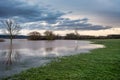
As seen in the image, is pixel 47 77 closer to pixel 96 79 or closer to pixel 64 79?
pixel 64 79

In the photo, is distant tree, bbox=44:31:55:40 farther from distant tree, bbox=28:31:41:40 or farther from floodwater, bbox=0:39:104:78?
floodwater, bbox=0:39:104:78

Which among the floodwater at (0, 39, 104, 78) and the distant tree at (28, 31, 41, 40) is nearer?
the floodwater at (0, 39, 104, 78)

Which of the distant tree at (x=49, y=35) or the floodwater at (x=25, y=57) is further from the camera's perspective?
the distant tree at (x=49, y=35)

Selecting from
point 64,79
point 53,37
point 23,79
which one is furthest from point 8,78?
point 53,37

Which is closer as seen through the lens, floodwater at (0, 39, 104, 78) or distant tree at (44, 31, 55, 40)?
floodwater at (0, 39, 104, 78)

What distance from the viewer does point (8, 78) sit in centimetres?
1291

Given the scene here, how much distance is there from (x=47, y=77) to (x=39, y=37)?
165545 millimetres

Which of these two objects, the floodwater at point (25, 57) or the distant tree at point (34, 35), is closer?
the floodwater at point (25, 57)

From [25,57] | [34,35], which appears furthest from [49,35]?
[25,57]

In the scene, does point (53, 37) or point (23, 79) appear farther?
point (53, 37)

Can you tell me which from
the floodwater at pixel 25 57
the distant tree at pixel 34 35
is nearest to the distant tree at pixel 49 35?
the distant tree at pixel 34 35

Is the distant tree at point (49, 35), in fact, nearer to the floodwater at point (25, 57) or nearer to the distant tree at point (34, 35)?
the distant tree at point (34, 35)

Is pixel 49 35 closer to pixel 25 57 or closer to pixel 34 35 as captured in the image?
pixel 34 35

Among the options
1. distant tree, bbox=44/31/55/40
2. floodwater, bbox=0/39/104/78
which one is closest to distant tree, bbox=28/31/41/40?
distant tree, bbox=44/31/55/40
